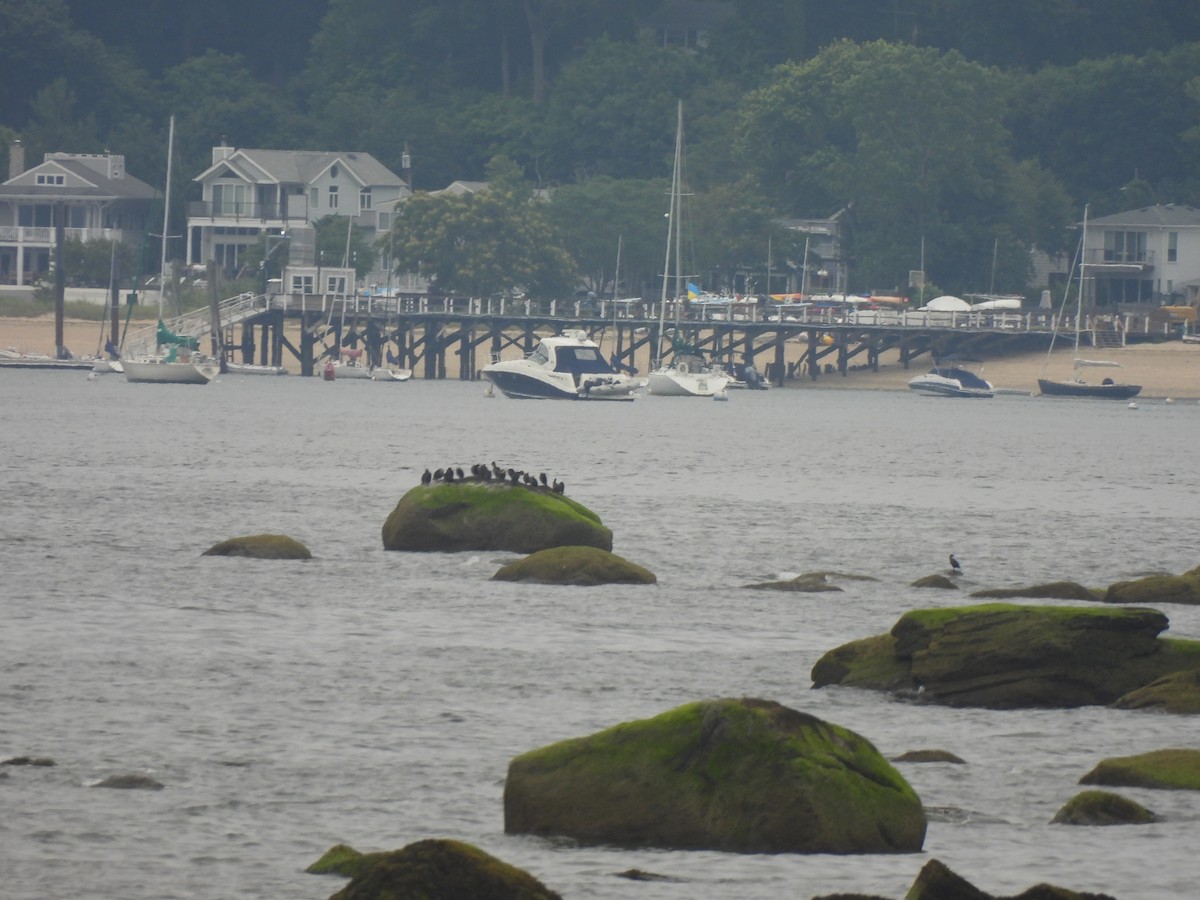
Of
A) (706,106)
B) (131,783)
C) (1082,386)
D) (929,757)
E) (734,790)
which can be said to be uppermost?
(706,106)

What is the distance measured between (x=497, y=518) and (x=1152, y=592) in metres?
9.35

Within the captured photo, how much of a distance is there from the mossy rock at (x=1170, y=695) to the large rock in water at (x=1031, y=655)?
373 mm

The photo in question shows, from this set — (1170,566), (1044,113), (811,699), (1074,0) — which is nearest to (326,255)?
(1044,113)

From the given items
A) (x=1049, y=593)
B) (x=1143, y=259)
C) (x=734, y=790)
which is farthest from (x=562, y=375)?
(x=734, y=790)

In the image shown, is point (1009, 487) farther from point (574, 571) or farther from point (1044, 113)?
point (1044, 113)

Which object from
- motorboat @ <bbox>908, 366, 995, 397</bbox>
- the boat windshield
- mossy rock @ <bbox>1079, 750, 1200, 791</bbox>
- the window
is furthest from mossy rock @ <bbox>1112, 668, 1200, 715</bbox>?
the window

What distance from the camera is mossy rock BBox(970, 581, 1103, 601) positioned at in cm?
3197

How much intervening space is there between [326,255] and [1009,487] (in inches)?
4006

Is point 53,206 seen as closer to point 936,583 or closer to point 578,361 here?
point 578,361

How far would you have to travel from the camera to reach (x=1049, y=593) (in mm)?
32250

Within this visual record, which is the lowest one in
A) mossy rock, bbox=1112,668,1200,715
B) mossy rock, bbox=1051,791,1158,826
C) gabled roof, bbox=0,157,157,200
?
mossy rock, bbox=1051,791,1158,826

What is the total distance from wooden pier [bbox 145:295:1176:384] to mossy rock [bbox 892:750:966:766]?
4194 inches

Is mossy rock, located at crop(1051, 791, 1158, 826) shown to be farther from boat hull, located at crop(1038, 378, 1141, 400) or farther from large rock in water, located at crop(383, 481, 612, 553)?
boat hull, located at crop(1038, 378, 1141, 400)

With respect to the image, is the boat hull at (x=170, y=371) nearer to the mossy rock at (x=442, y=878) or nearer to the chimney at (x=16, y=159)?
the chimney at (x=16, y=159)
